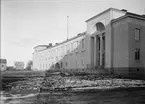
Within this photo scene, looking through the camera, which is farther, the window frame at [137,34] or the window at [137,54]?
the window frame at [137,34]

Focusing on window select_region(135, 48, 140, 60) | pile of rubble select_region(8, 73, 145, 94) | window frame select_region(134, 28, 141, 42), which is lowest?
pile of rubble select_region(8, 73, 145, 94)

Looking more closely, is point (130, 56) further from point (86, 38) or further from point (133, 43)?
point (86, 38)

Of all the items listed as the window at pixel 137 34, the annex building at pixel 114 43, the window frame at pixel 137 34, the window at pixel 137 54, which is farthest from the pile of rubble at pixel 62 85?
the window at pixel 137 34

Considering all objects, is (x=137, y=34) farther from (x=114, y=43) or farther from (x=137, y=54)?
(x=114, y=43)

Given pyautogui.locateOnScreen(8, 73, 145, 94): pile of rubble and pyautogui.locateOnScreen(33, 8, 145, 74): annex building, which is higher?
pyautogui.locateOnScreen(33, 8, 145, 74): annex building

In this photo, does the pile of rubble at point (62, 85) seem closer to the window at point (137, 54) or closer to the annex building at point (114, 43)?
the annex building at point (114, 43)

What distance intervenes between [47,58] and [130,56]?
45836mm

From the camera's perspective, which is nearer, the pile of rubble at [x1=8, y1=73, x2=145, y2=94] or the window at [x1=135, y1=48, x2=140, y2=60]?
A: the pile of rubble at [x1=8, y1=73, x2=145, y2=94]

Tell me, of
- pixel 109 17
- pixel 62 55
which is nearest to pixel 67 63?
pixel 62 55

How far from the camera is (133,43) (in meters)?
24.7

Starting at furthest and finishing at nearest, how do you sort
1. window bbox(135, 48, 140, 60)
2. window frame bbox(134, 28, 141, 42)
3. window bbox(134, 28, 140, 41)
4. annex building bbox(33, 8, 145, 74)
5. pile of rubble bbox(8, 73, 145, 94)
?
window bbox(134, 28, 140, 41)
window frame bbox(134, 28, 141, 42)
window bbox(135, 48, 140, 60)
annex building bbox(33, 8, 145, 74)
pile of rubble bbox(8, 73, 145, 94)

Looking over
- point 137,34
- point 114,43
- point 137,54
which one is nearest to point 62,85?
point 114,43

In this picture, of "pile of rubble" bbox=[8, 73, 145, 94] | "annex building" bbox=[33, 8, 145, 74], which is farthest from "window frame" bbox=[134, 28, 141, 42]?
"pile of rubble" bbox=[8, 73, 145, 94]

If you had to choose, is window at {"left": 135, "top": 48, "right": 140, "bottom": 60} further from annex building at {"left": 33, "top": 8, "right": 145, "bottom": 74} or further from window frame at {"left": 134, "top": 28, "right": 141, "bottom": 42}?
window frame at {"left": 134, "top": 28, "right": 141, "bottom": 42}
